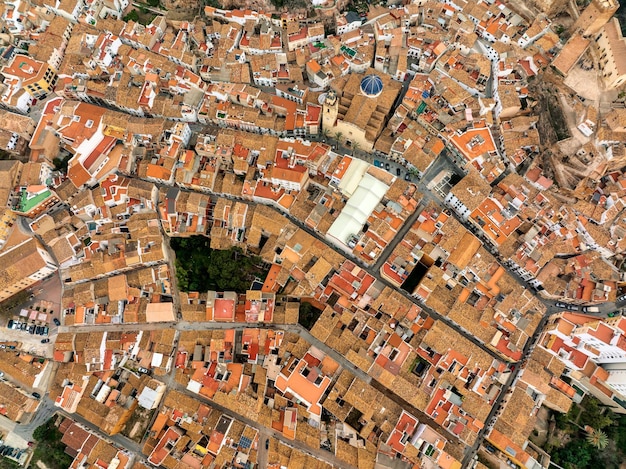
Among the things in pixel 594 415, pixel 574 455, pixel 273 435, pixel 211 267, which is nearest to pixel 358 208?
pixel 211 267

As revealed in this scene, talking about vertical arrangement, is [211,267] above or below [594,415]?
below

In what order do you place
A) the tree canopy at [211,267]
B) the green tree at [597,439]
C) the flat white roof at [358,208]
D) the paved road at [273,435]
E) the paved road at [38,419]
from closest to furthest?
1. the green tree at [597,439]
2. the paved road at [273,435]
3. the paved road at [38,419]
4. the flat white roof at [358,208]
5. the tree canopy at [211,267]

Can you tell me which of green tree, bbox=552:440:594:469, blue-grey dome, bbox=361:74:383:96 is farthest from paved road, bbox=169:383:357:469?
blue-grey dome, bbox=361:74:383:96

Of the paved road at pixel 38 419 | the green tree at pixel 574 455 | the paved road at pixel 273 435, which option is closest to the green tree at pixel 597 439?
the green tree at pixel 574 455

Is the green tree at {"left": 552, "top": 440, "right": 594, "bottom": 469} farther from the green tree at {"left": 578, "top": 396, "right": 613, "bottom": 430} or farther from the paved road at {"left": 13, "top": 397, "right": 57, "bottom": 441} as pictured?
the paved road at {"left": 13, "top": 397, "right": 57, "bottom": 441}

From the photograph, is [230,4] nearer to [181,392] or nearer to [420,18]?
[420,18]

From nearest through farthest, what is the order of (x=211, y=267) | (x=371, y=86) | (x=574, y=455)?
(x=574, y=455)
(x=211, y=267)
(x=371, y=86)

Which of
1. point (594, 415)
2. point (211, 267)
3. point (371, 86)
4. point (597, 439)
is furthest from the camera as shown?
point (371, 86)

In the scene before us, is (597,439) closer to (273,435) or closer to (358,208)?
(273,435)

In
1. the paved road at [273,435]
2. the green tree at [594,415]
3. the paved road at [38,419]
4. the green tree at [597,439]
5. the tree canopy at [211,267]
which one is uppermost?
the green tree at [594,415]

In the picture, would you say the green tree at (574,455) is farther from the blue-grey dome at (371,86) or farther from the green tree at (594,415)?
the blue-grey dome at (371,86)
